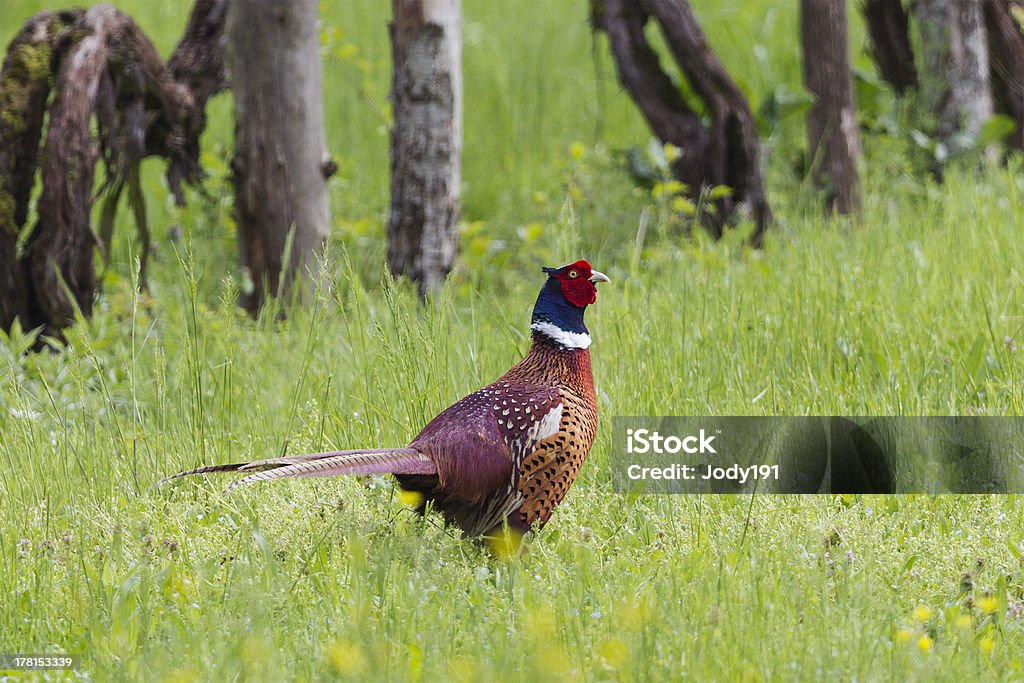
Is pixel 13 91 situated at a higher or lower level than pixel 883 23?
lower

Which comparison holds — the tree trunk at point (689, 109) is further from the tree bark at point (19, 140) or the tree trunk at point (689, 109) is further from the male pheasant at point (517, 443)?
the male pheasant at point (517, 443)

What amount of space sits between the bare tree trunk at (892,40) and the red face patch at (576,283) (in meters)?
5.79

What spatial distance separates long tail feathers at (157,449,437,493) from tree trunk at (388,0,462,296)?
3022mm

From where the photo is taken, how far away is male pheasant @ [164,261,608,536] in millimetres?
2881

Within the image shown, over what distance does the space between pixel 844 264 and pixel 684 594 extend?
288 cm

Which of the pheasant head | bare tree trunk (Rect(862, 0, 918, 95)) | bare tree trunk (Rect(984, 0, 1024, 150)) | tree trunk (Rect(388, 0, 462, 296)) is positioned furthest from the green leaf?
the pheasant head

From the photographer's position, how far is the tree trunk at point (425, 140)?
5.71 meters

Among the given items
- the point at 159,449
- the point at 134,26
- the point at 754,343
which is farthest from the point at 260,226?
the point at 754,343

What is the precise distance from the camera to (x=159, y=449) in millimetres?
3740

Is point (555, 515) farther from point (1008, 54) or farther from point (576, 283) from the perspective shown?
point (1008, 54)

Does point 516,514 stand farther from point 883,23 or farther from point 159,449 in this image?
point 883,23

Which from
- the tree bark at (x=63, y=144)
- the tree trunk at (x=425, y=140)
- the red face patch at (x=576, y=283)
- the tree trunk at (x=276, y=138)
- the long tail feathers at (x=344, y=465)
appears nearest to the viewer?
the long tail feathers at (x=344, y=465)

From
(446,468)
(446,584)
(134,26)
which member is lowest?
(446,584)

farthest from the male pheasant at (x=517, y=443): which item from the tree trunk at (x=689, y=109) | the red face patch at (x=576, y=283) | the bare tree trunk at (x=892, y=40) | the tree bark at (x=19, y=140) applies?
the bare tree trunk at (x=892, y=40)
